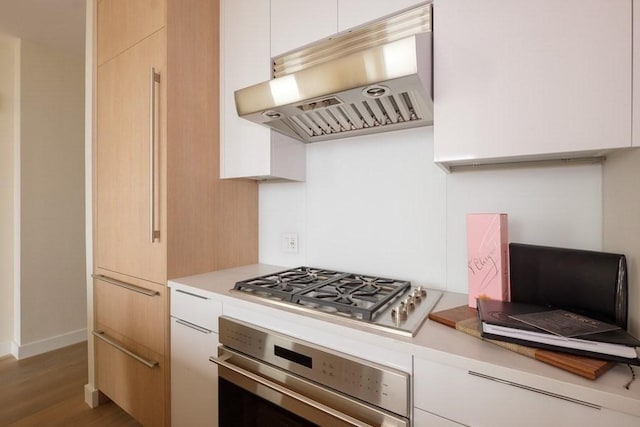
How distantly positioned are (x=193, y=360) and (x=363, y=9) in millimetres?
1526


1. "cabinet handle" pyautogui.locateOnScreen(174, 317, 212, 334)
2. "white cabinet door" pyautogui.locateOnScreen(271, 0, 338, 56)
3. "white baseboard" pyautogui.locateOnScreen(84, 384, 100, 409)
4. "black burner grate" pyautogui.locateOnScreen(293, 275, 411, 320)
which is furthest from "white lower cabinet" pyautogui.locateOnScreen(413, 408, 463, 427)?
"white baseboard" pyautogui.locateOnScreen(84, 384, 100, 409)

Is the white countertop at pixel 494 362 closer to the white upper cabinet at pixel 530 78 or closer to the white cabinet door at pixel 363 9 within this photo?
the white upper cabinet at pixel 530 78

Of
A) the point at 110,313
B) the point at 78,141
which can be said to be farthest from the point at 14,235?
the point at 110,313

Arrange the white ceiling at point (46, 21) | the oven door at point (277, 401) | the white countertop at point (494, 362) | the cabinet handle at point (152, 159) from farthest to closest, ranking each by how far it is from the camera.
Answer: the white ceiling at point (46, 21)
the cabinet handle at point (152, 159)
the oven door at point (277, 401)
the white countertop at point (494, 362)

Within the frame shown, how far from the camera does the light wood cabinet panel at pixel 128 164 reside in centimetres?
142

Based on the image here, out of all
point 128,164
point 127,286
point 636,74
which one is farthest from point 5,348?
point 636,74

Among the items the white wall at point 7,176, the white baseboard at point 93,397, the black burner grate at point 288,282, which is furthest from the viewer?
the white wall at point 7,176

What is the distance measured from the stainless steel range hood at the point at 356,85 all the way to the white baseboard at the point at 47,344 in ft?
9.10

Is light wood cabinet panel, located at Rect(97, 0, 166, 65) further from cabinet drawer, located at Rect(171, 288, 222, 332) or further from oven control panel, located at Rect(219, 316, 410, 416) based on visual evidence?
oven control panel, located at Rect(219, 316, 410, 416)

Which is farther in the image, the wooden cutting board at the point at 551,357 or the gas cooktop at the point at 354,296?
the gas cooktop at the point at 354,296

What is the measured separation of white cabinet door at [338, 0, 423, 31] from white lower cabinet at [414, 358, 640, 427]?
3.63ft

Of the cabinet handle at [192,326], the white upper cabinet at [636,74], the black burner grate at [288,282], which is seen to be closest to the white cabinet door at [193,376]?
the cabinet handle at [192,326]

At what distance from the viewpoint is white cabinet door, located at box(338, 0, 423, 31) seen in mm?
1041

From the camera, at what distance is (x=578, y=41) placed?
0.77 metres
